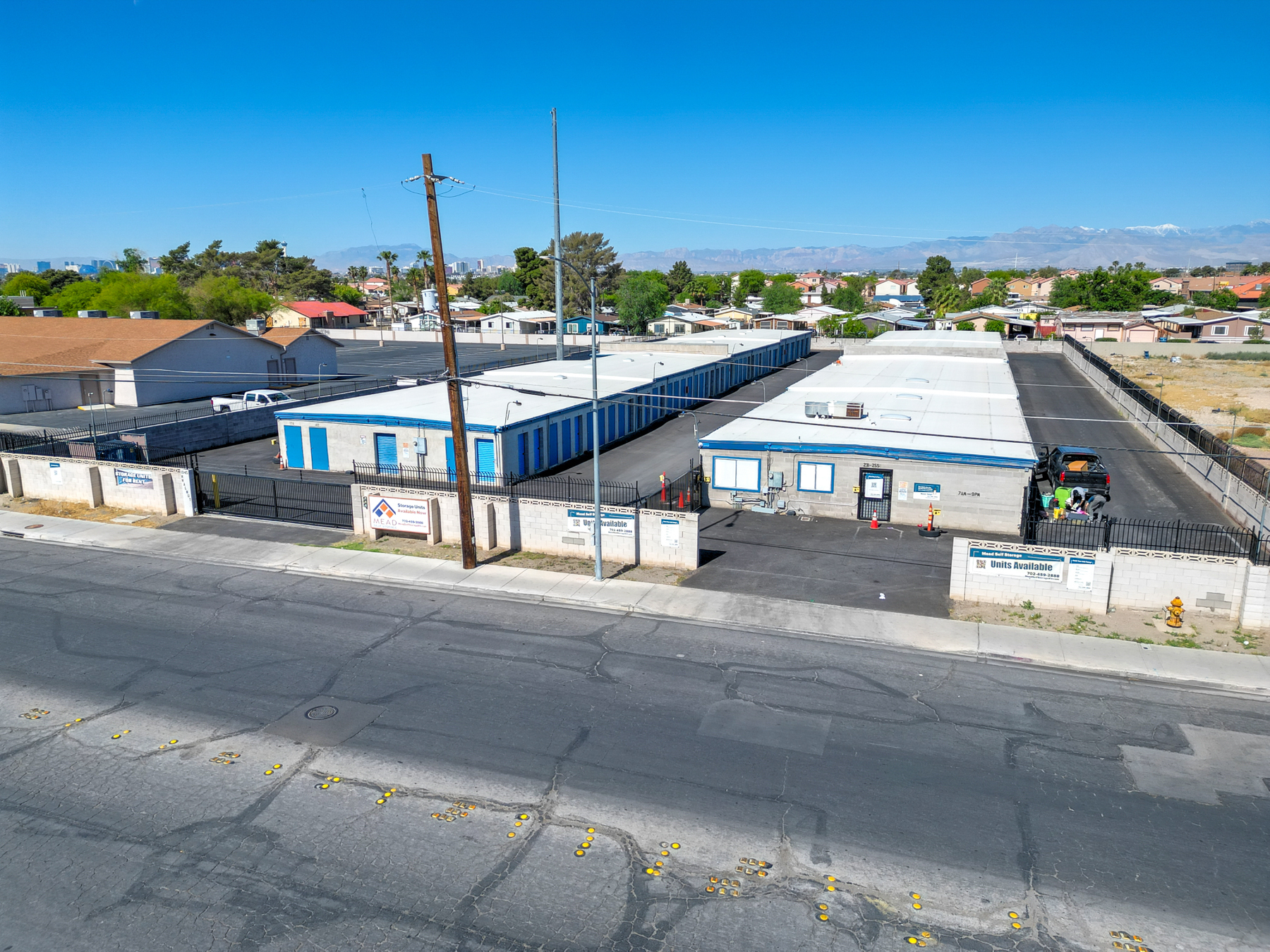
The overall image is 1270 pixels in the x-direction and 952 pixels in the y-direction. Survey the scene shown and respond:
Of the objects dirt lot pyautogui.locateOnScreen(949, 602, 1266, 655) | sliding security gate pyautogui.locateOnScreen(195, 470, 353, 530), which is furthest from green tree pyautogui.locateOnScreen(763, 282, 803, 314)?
dirt lot pyautogui.locateOnScreen(949, 602, 1266, 655)

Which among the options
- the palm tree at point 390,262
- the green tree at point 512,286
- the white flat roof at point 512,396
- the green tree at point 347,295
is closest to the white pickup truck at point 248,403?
the white flat roof at point 512,396

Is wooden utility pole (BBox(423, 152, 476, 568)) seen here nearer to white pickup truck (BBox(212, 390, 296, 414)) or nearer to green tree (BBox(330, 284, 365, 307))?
white pickup truck (BBox(212, 390, 296, 414))

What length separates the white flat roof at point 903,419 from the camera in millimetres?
27781

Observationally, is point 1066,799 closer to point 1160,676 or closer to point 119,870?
point 1160,676

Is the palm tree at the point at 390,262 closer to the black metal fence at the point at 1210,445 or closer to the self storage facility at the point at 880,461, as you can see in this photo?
the self storage facility at the point at 880,461

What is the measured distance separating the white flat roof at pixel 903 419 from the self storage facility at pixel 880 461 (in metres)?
0.06

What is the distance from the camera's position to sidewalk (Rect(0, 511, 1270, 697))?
1681 cm

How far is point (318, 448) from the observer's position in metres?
35.8

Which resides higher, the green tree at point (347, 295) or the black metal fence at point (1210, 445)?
the green tree at point (347, 295)

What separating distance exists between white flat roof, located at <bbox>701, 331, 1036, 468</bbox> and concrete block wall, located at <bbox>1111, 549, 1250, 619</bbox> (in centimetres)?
635

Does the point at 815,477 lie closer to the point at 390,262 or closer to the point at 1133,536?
the point at 1133,536

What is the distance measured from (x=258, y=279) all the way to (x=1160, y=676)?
15681 centimetres

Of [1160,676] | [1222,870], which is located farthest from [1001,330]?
[1222,870]

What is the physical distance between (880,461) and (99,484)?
2842 centimetres
